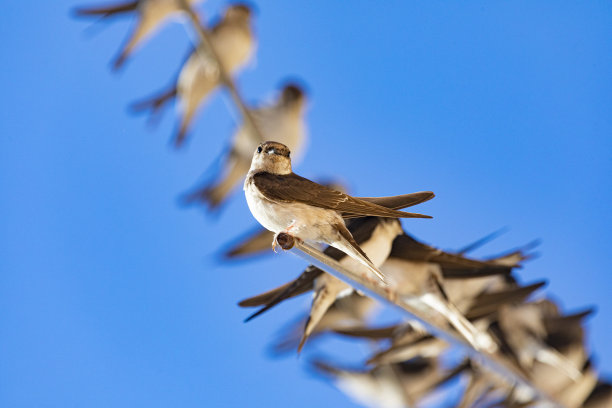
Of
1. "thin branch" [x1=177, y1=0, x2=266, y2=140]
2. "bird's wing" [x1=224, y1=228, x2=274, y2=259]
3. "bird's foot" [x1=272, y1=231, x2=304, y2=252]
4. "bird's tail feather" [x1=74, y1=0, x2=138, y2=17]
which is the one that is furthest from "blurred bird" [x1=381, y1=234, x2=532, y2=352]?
"bird's tail feather" [x1=74, y1=0, x2=138, y2=17]

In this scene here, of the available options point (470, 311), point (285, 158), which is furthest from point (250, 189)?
point (470, 311)

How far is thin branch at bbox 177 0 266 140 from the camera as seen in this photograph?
140cm

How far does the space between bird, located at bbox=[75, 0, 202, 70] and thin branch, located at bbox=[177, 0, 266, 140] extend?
3cm

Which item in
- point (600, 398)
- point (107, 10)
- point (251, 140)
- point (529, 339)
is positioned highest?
point (107, 10)

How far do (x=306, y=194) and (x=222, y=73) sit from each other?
87cm

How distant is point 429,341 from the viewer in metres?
1.30

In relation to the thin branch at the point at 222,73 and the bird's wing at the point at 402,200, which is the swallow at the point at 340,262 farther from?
the thin branch at the point at 222,73

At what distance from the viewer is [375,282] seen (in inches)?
33.8

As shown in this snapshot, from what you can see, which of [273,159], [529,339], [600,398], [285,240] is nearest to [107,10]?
[273,159]

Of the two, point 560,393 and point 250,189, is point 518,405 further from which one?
point 250,189

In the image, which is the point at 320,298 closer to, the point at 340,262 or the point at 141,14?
the point at 340,262

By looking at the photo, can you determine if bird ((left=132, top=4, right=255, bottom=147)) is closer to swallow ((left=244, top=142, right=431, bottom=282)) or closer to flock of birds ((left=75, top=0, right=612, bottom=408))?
flock of birds ((left=75, top=0, right=612, bottom=408))

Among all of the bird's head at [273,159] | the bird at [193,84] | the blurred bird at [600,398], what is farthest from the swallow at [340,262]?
the blurred bird at [600,398]

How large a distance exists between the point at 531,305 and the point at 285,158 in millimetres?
1004
